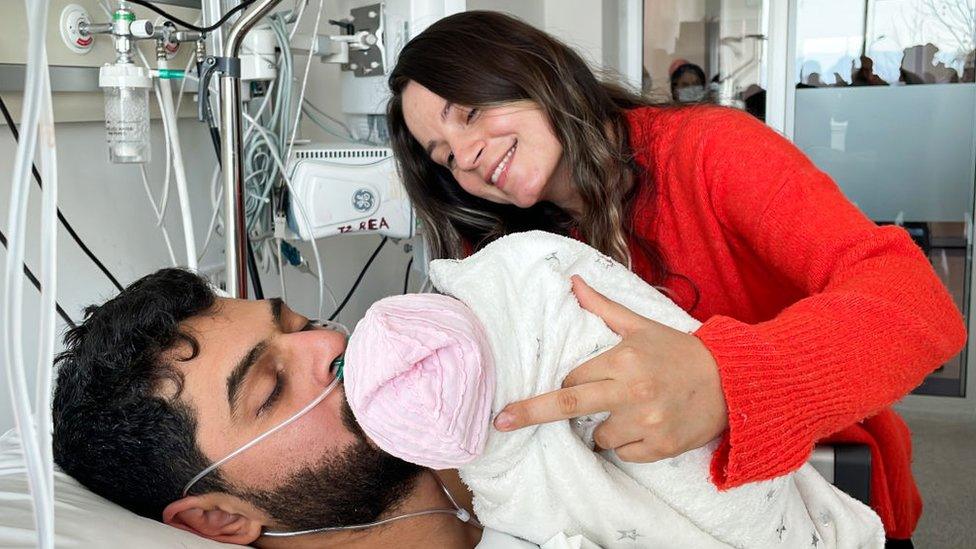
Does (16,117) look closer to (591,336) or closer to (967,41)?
(591,336)

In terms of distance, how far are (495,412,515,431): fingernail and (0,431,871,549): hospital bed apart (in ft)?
1.18

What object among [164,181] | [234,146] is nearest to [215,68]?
[234,146]

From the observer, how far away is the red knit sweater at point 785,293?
0.84m

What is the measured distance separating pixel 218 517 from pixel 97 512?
157 millimetres

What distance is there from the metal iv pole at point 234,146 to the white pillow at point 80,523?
15.4 inches

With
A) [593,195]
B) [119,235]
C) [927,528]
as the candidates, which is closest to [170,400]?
[119,235]

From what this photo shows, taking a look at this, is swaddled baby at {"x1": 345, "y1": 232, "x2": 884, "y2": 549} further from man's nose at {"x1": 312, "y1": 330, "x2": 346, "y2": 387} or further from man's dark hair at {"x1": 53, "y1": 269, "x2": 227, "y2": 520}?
man's dark hair at {"x1": 53, "y1": 269, "x2": 227, "y2": 520}

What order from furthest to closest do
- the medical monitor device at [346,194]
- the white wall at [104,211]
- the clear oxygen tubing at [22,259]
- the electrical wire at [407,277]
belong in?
1. the electrical wire at [407,277]
2. the medical monitor device at [346,194]
3. the white wall at [104,211]
4. the clear oxygen tubing at [22,259]

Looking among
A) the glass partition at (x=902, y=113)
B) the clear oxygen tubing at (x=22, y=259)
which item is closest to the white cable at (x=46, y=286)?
the clear oxygen tubing at (x=22, y=259)

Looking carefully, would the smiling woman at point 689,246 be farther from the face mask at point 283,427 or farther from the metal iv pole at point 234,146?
the metal iv pole at point 234,146

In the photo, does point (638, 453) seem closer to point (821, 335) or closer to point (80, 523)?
point (821, 335)

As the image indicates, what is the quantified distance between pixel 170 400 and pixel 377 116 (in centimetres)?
114

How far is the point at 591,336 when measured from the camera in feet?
3.00

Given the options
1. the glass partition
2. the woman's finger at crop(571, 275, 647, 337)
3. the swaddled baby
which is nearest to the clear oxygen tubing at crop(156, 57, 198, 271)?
the swaddled baby
